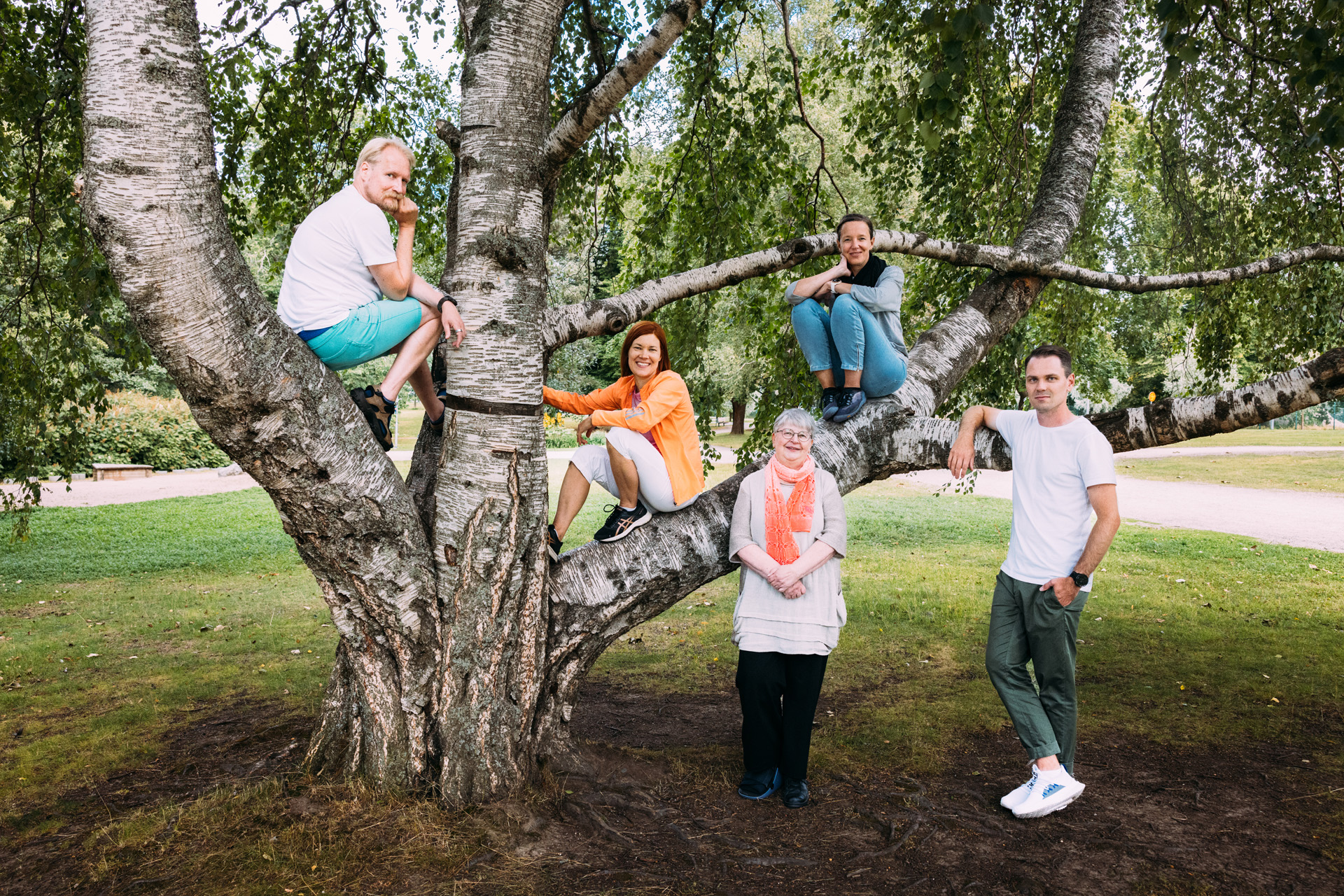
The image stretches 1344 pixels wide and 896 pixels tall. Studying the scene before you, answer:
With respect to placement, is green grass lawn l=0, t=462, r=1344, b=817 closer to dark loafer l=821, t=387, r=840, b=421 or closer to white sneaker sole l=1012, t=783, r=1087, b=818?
white sneaker sole l=1012, t=783, r=1087, b=818

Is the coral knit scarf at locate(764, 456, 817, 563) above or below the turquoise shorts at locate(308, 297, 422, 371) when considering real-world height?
below

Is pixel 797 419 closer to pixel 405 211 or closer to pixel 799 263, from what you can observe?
pixel 799 263

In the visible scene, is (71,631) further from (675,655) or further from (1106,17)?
(1106,17)

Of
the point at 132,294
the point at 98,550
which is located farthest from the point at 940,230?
the point at 98,550

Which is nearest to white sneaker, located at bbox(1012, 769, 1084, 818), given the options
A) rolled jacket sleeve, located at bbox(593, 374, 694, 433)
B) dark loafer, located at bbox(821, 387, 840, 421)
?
dark loafer, located at bbox(821, 387, 840, 421)

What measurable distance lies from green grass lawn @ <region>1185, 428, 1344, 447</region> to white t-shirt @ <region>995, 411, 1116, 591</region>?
2643cm

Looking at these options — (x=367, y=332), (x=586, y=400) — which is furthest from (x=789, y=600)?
(x=367, y=332)

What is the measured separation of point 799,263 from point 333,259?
7.27 ft

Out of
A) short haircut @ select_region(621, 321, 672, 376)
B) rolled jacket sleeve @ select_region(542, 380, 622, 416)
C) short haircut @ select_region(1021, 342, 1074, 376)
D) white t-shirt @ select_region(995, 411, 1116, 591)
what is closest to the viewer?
white t-shirt @ select_region(995, 411, 1116, 591)

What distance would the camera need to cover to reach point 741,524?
142 inches

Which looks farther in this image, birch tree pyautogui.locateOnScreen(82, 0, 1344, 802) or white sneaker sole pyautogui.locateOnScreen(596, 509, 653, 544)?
white sneaker sole pyautogui.locateOnScreen(596, 509, 653, 544)

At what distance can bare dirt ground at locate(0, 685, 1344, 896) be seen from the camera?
9.68 feet

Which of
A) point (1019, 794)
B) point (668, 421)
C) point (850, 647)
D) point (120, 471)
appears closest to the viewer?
point (1019, 794)

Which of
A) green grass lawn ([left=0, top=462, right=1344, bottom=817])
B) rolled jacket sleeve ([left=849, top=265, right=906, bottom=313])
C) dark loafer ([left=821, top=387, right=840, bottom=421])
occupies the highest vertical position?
rolled jacket sleeve ([left=849, top=265, right=906, bottom=313])
